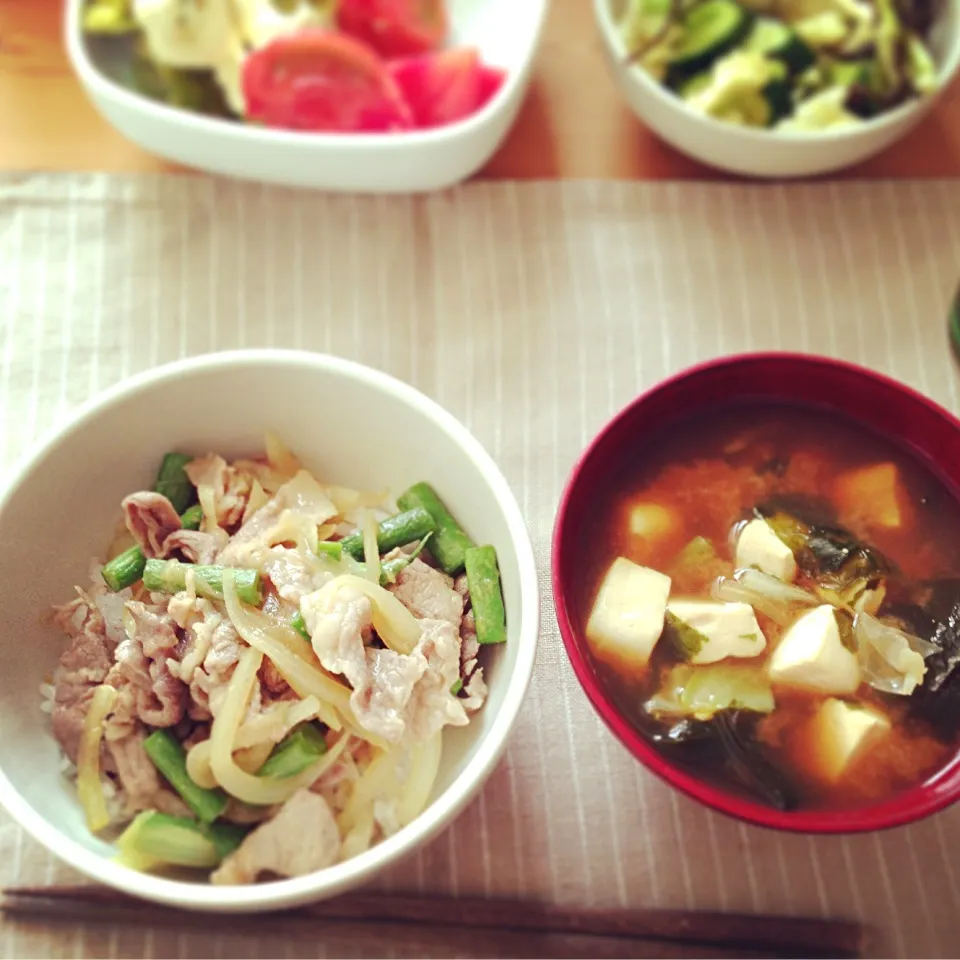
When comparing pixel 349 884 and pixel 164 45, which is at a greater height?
pixel 164 45

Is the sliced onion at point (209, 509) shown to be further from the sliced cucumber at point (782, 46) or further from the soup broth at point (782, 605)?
the sliced cucumber at point (782, 46)

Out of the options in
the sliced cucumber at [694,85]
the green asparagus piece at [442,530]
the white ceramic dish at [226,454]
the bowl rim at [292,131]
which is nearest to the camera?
the white ceramic dish at [226,454]

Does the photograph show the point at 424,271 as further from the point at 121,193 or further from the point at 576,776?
the point at 576,776

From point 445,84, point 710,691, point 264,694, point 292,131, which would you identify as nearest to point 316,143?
point 292,131

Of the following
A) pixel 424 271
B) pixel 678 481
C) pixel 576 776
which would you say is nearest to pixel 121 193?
pixel 424 271

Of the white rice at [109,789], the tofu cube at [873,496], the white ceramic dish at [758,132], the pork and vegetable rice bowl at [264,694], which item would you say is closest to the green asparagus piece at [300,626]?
the pork and vegetable rice bowl at [264,694]

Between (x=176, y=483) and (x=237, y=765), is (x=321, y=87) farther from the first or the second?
(x=237, y=765)
